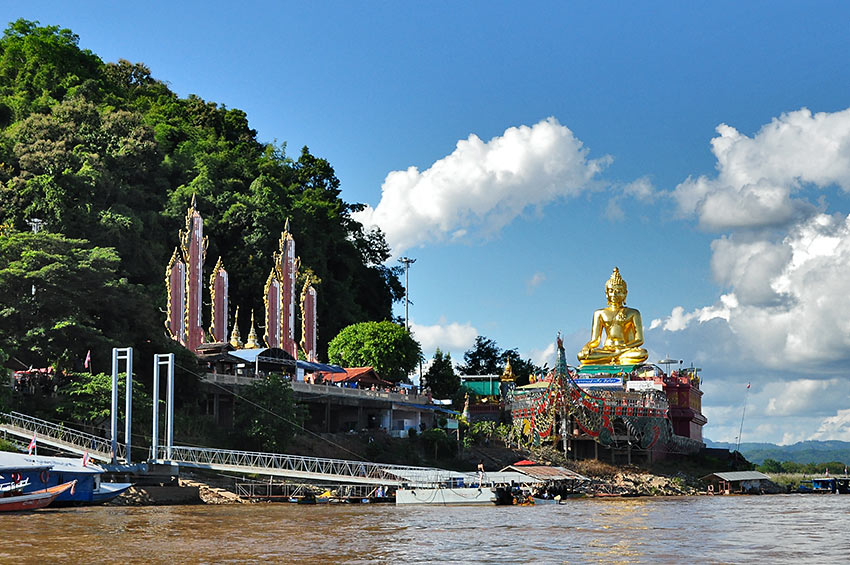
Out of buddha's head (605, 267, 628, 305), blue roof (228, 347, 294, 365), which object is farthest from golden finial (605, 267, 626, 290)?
blue roof (228, 347, 294, 365)

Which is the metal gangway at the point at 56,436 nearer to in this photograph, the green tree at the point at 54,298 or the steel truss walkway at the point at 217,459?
the steel truss walkway at the point at 217,459

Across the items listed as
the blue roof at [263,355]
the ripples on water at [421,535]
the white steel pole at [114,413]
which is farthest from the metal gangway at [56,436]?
the blue roof at [263,355]

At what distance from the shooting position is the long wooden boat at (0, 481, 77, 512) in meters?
38.3

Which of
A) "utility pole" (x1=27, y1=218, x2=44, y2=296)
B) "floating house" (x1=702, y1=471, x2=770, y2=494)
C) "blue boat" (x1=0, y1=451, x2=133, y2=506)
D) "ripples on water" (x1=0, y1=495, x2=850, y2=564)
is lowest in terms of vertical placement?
"ripples on water" (x1=0, y1=495, x2=850, y2=564)

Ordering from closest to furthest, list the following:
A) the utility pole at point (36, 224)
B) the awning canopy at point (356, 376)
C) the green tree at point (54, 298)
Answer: the green tree at point (54, 298) → the utility pole at point (36, 224) → the awning canopy at point (356, 376)

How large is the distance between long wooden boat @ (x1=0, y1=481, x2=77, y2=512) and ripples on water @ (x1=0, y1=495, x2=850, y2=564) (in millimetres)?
503

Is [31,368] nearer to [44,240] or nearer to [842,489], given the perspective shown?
[44,240]

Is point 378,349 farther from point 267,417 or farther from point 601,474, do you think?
point 267,417

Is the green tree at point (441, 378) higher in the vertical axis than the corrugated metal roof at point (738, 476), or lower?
higher

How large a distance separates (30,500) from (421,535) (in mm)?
14577

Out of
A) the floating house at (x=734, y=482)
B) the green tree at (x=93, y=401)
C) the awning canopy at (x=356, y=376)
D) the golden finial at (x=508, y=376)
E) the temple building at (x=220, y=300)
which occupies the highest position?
the temple building at (x=220, y=300)

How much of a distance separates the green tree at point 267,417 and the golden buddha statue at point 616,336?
29.7 meters

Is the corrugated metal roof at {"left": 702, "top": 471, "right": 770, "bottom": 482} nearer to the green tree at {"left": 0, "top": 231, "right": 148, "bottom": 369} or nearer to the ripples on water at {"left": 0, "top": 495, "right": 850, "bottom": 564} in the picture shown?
the ripples on water at {"left": 0, "top": 495, "right": 850, "bottom": 564}

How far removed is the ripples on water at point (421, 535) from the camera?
86.6 feet
